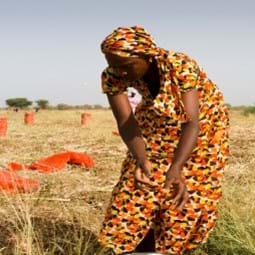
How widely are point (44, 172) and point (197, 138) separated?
4010 mm

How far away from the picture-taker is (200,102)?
9.59 feet

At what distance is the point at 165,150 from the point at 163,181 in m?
0.16

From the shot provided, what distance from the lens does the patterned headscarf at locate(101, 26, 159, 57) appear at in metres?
2.53

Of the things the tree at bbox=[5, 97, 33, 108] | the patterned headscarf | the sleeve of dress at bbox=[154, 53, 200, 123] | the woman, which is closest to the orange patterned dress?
the woman

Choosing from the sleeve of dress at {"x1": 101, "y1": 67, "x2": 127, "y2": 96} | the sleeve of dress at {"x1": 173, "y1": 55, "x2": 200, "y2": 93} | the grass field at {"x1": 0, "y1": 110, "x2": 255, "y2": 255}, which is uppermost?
the sleeve of dress at {"x1": 173, "y1": 55, "x2": 200, "y2": 93}

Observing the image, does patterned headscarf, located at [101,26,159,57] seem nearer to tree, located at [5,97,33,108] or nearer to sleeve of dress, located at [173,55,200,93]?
sleeve of dress, located at [173,55,200,93]

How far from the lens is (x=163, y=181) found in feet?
9.57

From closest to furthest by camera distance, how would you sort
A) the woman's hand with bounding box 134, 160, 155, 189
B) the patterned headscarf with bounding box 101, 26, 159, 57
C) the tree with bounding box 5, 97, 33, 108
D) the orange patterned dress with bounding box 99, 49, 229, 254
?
1. the patterned headscarf with bounding box 101, 26, 159, 57
2. the woman's hand with bounding box 134, 160, 155, 189
3. the orange patterned dress with bounding box 99, 49, 229, 254
4. the tree with bounding box 5, 97, 33, 108

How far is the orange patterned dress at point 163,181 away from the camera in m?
2.92

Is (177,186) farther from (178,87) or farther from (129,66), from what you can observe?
(129,66)

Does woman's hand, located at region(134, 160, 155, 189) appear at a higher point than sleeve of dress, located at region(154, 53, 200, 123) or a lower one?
lower

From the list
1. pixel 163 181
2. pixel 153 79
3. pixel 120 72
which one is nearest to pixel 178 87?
pixel 153 79

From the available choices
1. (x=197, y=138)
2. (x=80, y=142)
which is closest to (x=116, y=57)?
(x=197, y=138)

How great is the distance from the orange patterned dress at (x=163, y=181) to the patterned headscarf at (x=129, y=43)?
26cm
